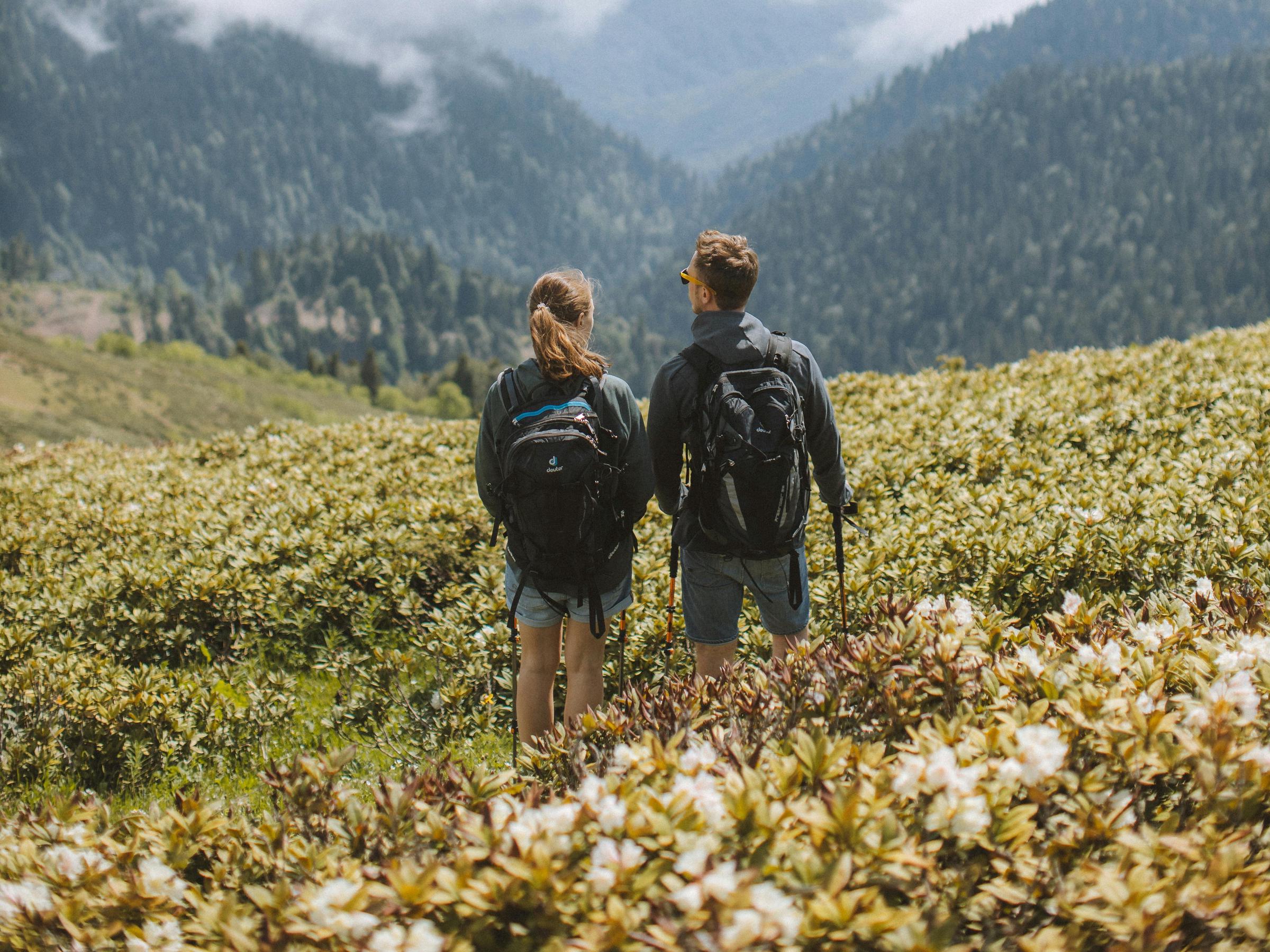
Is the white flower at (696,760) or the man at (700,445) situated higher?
the man at (700,445)

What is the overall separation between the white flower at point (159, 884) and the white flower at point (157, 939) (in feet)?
0.37

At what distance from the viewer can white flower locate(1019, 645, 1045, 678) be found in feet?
10.5

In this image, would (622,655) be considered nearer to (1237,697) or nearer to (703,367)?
(703,367)

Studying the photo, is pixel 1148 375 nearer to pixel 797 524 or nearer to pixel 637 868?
pixel 797 524

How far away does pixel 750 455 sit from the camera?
13.5 ft

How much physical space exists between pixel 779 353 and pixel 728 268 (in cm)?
51

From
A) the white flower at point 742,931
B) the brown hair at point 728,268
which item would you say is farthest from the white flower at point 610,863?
the brown hair at point 728,268

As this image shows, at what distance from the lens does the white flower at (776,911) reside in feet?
6.97

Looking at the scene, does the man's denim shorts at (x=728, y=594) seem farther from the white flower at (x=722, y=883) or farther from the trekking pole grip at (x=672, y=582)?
the white flower at (x=722, y=883)

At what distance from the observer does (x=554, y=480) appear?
4.12m

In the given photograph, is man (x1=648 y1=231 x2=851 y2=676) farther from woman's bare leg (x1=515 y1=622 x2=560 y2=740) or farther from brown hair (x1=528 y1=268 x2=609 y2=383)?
woman's bare leg (x1=515 y1=622 x2=560 y2=740)

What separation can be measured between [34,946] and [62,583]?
21.5ft

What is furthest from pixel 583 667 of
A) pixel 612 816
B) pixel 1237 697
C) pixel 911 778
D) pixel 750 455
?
pixel 1237 697

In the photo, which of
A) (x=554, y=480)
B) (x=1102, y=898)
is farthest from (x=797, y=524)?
(x=1102, y=898)
